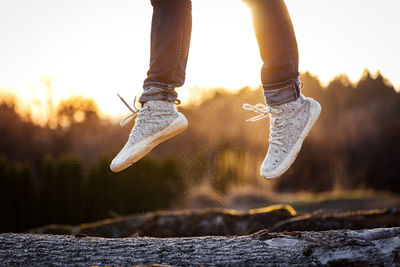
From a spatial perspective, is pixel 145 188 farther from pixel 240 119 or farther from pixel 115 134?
pixel 115 134

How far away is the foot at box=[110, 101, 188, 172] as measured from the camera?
5.90ft

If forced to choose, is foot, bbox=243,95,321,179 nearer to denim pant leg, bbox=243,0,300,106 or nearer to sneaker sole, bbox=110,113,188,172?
denim pant leg, bbox=243,0,300,106

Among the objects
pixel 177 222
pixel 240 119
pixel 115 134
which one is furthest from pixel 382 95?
pixel 177 222

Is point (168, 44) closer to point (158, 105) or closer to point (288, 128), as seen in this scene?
point (158, 105)

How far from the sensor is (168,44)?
1673mm

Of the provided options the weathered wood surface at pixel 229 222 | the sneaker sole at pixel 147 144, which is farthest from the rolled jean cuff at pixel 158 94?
the weathered wood surface at pixel 229 222

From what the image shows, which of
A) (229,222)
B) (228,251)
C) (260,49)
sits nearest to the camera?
(228,251)

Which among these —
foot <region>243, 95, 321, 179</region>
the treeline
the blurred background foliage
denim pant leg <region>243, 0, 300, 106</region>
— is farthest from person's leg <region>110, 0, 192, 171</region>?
the treeline

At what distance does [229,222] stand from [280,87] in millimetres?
1842

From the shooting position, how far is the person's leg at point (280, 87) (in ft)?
5.23

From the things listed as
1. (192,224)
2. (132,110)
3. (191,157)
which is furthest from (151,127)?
(191,157)

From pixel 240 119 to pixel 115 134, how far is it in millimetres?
5489

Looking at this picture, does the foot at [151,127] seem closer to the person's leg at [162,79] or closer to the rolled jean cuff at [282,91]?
the person's leg at [162,79]

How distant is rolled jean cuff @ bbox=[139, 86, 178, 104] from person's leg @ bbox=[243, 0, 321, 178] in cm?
45
